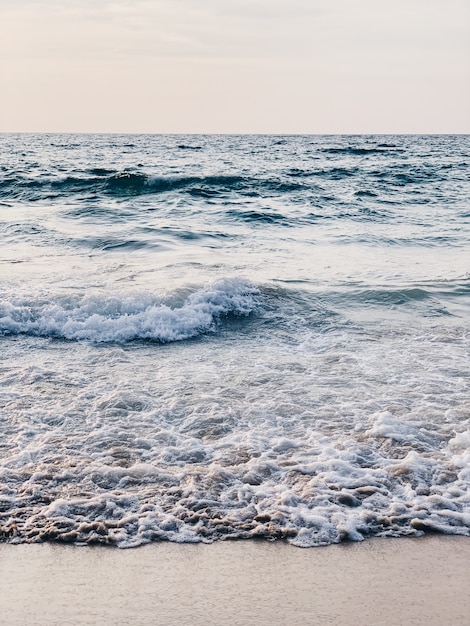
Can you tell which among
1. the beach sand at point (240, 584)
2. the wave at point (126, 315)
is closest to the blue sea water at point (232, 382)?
the wave at point (126, 315)

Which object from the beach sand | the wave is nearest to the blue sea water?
the wave

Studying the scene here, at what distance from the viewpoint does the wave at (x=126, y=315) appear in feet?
24.5

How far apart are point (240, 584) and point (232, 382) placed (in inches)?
116

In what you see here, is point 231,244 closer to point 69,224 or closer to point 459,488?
point 69,224

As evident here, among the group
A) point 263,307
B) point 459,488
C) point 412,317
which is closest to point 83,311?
point 263,307

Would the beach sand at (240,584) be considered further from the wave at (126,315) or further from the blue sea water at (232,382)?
the wave at (126,315)

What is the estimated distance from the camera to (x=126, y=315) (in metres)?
7.87

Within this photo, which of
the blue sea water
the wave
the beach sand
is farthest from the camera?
the wave

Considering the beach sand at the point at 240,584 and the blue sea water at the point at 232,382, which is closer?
the beach sand at the point at 240,584

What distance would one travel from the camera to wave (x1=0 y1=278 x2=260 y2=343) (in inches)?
294

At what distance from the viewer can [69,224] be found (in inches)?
584

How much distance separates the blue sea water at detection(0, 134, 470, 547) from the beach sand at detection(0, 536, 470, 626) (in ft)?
0.50

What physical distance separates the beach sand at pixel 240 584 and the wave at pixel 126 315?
4.20 metres

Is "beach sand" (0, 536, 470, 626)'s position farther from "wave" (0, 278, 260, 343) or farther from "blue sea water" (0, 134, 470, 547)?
"wave" (0, 278, 260, 343)
